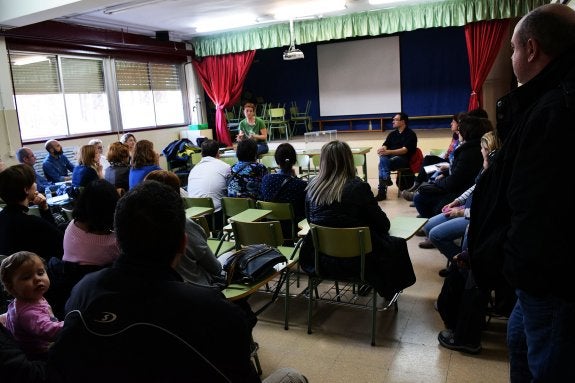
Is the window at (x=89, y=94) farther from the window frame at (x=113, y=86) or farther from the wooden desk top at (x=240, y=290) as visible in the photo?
the wooden desk top at (x=240, y=290)

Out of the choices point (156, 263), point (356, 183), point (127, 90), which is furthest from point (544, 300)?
point (127, 90)

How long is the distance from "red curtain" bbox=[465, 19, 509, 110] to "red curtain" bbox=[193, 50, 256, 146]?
4.00 meters

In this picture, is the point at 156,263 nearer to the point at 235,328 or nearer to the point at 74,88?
the point at 235,328

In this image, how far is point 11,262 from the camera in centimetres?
179

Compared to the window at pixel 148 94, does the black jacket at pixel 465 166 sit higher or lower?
lower

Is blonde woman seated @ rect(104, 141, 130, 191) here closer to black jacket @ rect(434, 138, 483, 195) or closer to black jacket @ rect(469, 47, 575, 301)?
black jacket @ rect(434, 138, 483, 195)

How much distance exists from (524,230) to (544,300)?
0.70 feet

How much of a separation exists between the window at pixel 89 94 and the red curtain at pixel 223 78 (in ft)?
1.98

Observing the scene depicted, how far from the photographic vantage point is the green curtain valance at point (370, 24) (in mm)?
6781

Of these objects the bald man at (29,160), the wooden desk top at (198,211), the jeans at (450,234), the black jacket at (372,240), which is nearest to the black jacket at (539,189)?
the black jacket at (372,240)

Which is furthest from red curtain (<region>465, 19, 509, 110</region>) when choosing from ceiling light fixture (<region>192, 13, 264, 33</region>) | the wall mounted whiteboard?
the wall mounted whiteboard

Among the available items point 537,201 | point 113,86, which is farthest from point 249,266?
point 113,86

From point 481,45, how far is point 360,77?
425cm

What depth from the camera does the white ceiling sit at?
527cm
